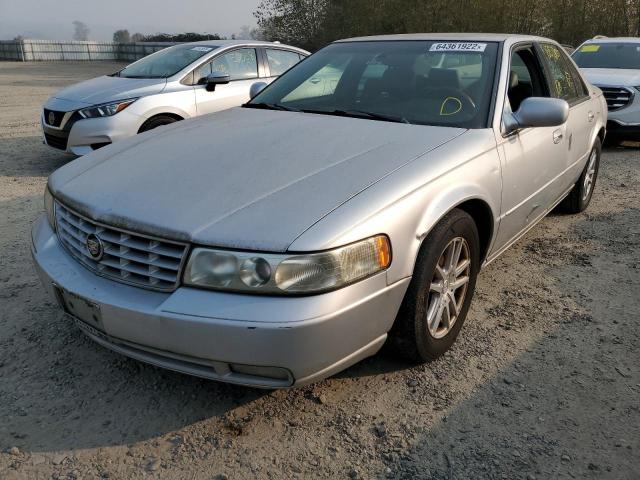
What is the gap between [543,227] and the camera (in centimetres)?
489

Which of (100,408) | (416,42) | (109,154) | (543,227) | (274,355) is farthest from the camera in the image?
(543,227)

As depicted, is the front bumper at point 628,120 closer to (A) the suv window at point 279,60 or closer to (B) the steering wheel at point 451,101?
(A) the suv window at point 279,60

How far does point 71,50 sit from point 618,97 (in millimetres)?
36663

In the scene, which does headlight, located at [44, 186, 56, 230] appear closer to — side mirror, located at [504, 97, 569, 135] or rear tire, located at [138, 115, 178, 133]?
side mirror, located at [504, 97, 569, 135]

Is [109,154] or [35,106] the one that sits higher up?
[109,154]

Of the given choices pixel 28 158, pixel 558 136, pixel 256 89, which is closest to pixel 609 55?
pixel 558 136

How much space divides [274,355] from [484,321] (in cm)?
166

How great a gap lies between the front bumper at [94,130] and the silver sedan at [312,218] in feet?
9.76

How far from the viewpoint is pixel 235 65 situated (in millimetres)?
7348

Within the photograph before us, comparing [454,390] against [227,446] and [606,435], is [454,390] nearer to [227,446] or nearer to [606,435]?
[606,435]

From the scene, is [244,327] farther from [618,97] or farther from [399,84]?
[618,97]

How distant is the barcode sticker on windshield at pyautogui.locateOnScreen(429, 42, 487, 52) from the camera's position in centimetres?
353

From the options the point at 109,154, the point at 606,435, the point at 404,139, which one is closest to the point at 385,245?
the point at 404,139

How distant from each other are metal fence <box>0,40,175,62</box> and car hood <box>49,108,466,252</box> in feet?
110
